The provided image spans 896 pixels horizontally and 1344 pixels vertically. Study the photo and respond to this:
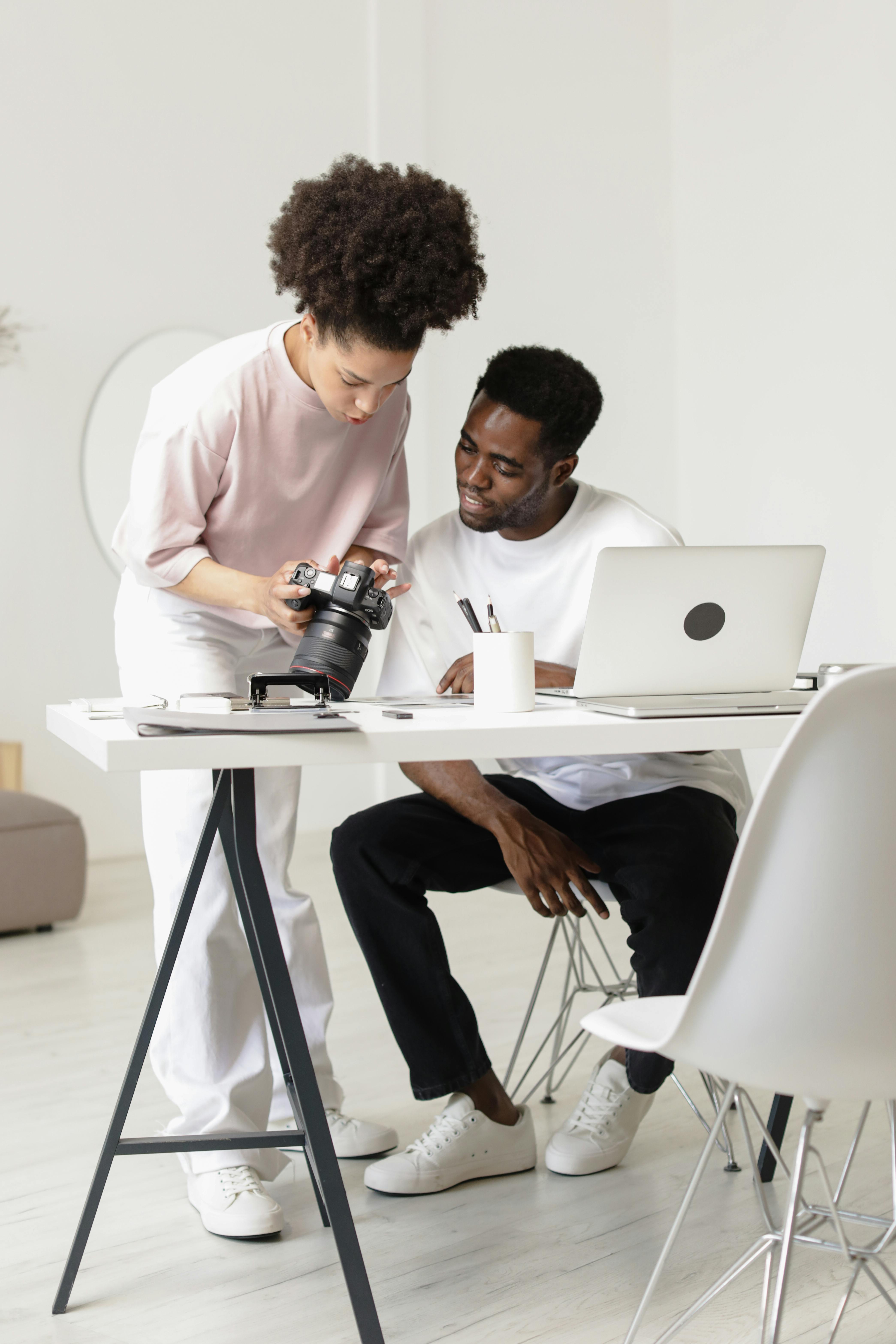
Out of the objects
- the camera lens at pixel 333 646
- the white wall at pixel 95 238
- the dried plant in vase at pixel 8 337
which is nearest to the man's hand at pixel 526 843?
the camera lens at pixel 333 646

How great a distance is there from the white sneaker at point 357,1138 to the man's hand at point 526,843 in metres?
0.45

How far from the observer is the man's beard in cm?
200

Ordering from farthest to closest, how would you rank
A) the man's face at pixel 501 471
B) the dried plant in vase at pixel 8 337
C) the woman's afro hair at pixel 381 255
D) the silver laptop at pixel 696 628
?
the dried plant in vase at pixel 8 337
the man's face at pixel 501 471
the woman's afro hair at pixel 381 255
the silver laptop at pixel 696 628

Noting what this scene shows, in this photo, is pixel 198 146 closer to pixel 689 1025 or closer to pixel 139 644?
pixel 139 644

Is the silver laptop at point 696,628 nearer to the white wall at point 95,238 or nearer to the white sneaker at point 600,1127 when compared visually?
the white sneaker at point 600,1127

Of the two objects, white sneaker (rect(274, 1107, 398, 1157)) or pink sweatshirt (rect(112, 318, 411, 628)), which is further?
white sneaker (rect(274, 1107, 398, 1157))

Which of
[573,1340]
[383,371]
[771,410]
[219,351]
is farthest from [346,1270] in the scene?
[771,410]

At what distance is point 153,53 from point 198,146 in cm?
34

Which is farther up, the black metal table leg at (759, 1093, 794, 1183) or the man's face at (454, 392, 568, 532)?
the man's face at (454, 392, 568, 532)

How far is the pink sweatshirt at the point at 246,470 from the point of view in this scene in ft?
5.48

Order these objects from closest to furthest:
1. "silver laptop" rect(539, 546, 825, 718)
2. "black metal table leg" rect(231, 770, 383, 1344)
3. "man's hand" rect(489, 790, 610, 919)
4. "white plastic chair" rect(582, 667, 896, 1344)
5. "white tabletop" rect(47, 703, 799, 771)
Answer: "white plastic chair" rect(582, 667, 896, 1344), "white tabletop" rect(47, 703, 799, 771), "black metal table leg" rect(231, 770, 383, 1344), "silver laptop" rect(539, 546, 825, 718), "man's hand" rect(489, 790, 610, 919)

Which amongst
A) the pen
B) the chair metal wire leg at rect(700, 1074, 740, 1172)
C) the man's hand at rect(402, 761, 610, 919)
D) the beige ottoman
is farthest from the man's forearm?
the beige ottoman

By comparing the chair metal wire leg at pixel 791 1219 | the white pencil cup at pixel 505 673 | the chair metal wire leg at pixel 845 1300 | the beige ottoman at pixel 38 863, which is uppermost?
the white pencil cup at pixel 505 673

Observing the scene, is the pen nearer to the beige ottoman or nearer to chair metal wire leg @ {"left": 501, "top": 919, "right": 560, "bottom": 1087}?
chair metal wire leg @ {"left": 501, "top": 919, "right": 560, "bottom": 1087}
